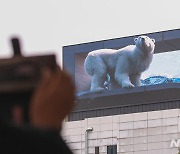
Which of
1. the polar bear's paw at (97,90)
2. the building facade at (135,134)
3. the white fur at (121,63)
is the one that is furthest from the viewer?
the polar bear's paw at (97,90)

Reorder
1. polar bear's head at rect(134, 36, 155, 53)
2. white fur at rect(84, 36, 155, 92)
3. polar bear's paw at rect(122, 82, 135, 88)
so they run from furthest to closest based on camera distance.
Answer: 1. white fur at rect(84, 36, 155, 92)
2. polar bear's head at rect(134, 36, 155, 53)
3. polar bear's paw at rect(122, 82, 135, 88)

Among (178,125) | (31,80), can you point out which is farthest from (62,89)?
(178,125)

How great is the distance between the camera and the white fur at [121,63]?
79625mm

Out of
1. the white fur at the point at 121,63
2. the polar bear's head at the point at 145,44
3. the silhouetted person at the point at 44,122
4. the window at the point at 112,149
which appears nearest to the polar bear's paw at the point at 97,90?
the white fur at the point at 121,63

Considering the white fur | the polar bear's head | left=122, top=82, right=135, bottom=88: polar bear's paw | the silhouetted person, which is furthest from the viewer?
the white fur

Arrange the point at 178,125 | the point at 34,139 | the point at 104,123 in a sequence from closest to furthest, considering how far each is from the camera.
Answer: the point at 34,139, the point at 178,125, the point at 104,123

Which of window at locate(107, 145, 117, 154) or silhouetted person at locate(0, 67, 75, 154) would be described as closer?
silhouetted person at locate(0, 67, 75, 154)

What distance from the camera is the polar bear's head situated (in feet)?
260

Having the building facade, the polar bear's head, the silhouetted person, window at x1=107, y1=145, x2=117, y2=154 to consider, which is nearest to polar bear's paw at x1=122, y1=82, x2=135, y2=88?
the building facade

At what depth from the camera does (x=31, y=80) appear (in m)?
3.02

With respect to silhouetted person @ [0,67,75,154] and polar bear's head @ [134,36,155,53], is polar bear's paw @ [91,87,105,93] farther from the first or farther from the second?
silhouetted person @ [0,67,75,154]

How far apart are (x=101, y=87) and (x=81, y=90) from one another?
7.44 feet

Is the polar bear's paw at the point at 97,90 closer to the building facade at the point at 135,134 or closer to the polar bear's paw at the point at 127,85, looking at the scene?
the polar bear's paw at the point at 127,85

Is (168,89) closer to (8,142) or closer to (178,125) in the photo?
(178,125)
